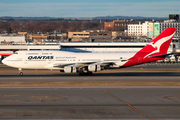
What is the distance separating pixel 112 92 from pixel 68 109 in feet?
36.7

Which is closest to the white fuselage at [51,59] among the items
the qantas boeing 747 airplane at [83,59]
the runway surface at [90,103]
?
the qantas boeing 747 airplane at [83,59]

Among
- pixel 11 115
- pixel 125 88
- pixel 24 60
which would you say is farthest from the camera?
pixel 24 60

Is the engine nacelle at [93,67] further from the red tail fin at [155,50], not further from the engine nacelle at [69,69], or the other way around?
the red tail fin at [155,50]

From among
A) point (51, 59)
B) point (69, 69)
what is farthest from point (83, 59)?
point (51, 59)

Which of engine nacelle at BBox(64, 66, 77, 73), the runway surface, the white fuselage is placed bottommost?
the runway surface

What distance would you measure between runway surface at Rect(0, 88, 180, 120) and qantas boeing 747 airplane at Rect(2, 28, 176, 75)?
15584 millimetres

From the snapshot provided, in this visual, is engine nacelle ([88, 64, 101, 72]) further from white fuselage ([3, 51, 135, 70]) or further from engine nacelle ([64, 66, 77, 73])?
engine nacelle ([64, 66, 77, 73])

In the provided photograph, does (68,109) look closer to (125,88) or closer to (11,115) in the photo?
(11,115)

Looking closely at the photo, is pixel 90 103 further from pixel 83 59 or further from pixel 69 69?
pixel 83 59

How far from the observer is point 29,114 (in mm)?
27500

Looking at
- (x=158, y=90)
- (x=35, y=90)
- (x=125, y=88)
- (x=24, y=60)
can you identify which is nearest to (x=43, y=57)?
(x=24, y=60)

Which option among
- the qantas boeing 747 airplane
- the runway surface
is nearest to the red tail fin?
the qantas boeing 747 airplane

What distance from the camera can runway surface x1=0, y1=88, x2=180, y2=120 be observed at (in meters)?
27.3

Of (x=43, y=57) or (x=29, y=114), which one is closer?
(x=29, y=114)
